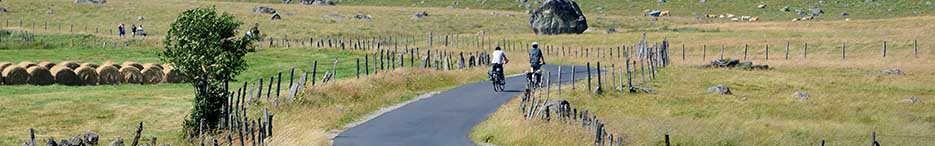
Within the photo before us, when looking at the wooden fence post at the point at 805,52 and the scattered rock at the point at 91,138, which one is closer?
the scattered rock at the point at 91,138

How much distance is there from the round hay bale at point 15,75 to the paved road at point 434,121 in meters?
17.2

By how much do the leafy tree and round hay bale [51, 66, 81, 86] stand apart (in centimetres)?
1820

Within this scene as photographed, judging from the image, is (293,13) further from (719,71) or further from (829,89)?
(829,89)

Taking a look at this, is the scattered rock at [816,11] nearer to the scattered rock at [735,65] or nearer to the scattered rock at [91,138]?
the scattered rock at [735,65]

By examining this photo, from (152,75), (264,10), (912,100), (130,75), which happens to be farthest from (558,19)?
(912,100)

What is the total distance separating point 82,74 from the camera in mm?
54344

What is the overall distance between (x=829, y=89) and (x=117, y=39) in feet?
175

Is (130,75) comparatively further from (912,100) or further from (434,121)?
(912,100)

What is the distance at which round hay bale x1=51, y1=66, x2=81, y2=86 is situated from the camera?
53.8 metres

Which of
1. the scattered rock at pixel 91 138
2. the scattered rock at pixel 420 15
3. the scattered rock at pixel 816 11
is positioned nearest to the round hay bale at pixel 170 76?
the scattered rock at pixel 91 138

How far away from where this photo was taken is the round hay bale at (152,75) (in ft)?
184

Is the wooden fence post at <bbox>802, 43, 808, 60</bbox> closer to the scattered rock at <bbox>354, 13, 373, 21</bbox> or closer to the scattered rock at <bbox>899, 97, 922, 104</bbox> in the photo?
the scattered rock at <bbox>899, 97, 922, 104</bbox>

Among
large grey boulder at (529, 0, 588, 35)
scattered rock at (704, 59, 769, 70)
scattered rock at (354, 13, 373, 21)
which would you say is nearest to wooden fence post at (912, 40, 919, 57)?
scattered rock at (704, 59, 769, 70)

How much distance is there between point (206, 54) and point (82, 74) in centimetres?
1946
